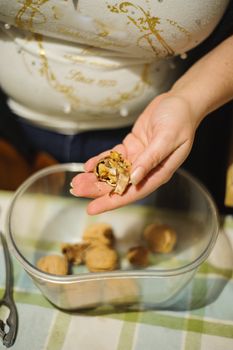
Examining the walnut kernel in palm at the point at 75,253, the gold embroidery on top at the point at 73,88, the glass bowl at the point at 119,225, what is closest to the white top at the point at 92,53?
the gold embroidery on top at the point at 73,88

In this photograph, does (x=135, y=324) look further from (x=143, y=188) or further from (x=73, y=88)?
(x=73, y=88)

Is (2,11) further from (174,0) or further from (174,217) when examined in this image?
(174,217)

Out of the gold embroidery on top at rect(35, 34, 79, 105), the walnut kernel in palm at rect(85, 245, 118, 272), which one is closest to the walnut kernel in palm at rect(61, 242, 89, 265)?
the walnut kernel in palm at rect(85, 245, 118, 272)

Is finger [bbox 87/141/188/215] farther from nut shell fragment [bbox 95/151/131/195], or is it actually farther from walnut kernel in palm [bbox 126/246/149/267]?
walnut kernel in palm [bbox 126/246/149/267]

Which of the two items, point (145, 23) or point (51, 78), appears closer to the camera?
point (145, 23)

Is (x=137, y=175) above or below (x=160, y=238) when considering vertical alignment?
above

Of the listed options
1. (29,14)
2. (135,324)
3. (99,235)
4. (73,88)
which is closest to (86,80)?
(73,88)

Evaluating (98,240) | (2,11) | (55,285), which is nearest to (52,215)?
(98,240)
